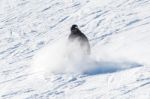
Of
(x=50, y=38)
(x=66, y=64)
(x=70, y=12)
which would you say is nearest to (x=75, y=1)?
(x=70, y=12)

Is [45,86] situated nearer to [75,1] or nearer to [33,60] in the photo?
[33,60]

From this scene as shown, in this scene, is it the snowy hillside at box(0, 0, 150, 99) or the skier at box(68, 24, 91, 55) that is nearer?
the snowy hillside at box(0, 0, 150, 99)

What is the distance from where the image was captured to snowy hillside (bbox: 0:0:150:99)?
1273 cm

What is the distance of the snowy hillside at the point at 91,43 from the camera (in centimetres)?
1273

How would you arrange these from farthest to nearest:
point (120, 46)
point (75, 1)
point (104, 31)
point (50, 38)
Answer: point (75, 1)
point (50, 38)
point (104, 31)
point (120, 46)

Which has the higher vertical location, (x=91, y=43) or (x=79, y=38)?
(x=79, y=38)

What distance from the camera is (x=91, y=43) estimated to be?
17.2 metres

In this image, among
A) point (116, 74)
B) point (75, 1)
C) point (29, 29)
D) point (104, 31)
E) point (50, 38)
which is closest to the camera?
point (116, 74)

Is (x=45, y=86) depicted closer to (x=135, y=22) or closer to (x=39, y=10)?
(x=135, y=22)

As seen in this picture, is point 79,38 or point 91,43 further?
point 91,43

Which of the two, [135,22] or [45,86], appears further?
[135,22]

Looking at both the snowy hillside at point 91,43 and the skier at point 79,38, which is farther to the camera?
the skier at point 79,38

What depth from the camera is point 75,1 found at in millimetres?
24312

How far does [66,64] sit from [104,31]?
14.1ft
